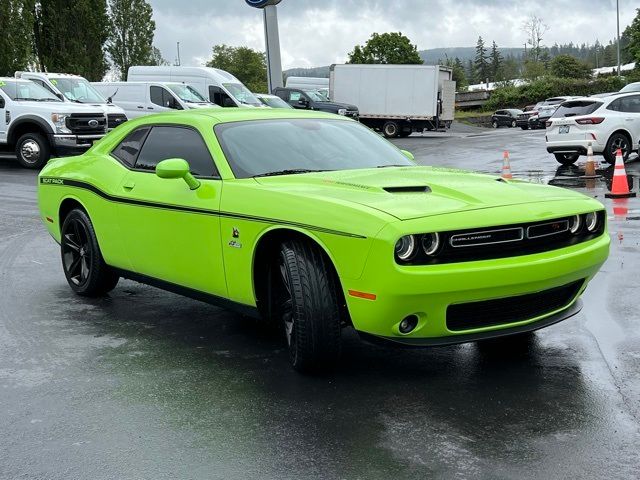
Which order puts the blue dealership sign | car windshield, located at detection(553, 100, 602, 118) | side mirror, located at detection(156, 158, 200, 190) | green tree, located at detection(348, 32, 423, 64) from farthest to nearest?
green tree, located at detection(348, 32, 423, 64), the blue dealership sign, car windshield, located at detection(553, 100, 602, 118), side mirror, located at detection(156, 158, 200, 190)

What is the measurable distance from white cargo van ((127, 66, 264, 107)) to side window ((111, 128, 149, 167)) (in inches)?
868

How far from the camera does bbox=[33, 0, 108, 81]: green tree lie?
52.5 meters

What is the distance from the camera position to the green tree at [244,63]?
107625 millimetres

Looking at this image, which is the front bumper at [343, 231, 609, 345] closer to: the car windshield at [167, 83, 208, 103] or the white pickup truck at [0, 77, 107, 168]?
the white pickup truck at [0, 77, 107, 168]

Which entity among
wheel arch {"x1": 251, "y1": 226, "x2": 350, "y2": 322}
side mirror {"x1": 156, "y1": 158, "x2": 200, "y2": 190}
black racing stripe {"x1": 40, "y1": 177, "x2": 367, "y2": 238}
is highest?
side mirror {"x1": 156, "y1": 158, "x2": 200, "y2": 190}

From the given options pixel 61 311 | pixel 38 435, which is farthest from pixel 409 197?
pixel 61 311

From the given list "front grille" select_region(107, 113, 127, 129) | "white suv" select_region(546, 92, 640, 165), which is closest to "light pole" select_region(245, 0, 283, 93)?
"front grille" select_region(107, 113, 127, 129)

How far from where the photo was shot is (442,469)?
3600 mm

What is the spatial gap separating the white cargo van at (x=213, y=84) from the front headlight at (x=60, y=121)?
9746 mm

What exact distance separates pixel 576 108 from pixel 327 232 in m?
15.9

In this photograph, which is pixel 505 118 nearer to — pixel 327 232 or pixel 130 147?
pixel 130 147

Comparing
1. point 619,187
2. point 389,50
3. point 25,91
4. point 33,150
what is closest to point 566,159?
point 619,187

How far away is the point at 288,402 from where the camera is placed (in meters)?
4.44

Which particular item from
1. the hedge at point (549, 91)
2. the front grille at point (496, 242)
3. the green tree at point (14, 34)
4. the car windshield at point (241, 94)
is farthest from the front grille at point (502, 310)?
the hedge at point (549, 91)
